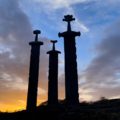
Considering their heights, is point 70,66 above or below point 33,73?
below

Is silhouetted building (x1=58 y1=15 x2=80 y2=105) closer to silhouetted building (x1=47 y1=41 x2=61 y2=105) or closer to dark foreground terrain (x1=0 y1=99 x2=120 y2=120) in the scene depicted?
silhouetted building (x1=47 y1=41 x2=61 y2=105)

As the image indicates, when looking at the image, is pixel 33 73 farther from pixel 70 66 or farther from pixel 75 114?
pixel 75 114

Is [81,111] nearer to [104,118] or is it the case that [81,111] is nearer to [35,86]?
[104,118]

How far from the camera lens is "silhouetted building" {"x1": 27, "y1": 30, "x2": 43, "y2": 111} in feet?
74.2

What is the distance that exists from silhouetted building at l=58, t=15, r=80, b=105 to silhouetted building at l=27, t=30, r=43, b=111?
3217 mm

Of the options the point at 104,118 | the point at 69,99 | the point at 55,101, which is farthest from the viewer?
the point at 55,101

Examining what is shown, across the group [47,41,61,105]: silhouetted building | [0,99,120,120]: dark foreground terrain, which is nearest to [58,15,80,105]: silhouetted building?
[47,41,61,105]: silhouetted building

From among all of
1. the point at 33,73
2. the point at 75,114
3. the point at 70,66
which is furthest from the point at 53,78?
the point at 75,114

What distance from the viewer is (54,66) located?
2469cm

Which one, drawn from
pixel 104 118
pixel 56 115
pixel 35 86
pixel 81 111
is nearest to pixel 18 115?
pixel 56 115

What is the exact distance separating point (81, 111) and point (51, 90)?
332 inches

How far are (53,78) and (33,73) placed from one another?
1692 mm

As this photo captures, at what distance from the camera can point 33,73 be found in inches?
934

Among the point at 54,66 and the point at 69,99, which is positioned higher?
the point at 54,66
